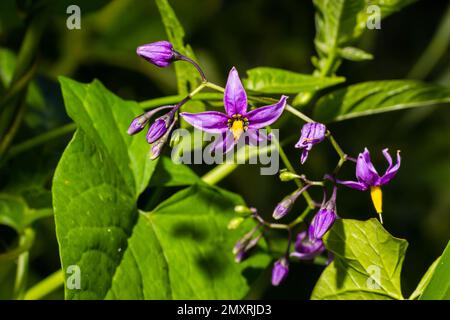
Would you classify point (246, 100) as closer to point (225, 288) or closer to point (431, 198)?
point (225, 288)

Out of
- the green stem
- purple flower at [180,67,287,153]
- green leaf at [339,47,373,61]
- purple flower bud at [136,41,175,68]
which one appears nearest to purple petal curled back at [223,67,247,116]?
purple flower at [180,67,287,153]

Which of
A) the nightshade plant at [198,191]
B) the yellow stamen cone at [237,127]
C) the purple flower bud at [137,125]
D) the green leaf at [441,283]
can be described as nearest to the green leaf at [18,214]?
the nightshade plant at [198,191]

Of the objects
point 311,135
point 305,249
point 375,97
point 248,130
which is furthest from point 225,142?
point 375,97

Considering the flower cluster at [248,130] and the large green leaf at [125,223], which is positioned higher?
the flower cluster at [248,130]

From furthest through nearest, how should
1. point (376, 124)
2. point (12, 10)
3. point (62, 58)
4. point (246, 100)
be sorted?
1. point (376, 124)
2. point (62, 58)
3. point (12, 10)
4. point (246, 100)

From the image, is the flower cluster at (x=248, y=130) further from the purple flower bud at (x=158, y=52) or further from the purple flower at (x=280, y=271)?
the purple flower at (x=280, y=271)

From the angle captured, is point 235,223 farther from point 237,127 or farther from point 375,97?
point 375,97

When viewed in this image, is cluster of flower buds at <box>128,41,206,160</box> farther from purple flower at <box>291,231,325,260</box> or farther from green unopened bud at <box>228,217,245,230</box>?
purple flower at <box>291,231,325,260</box>
